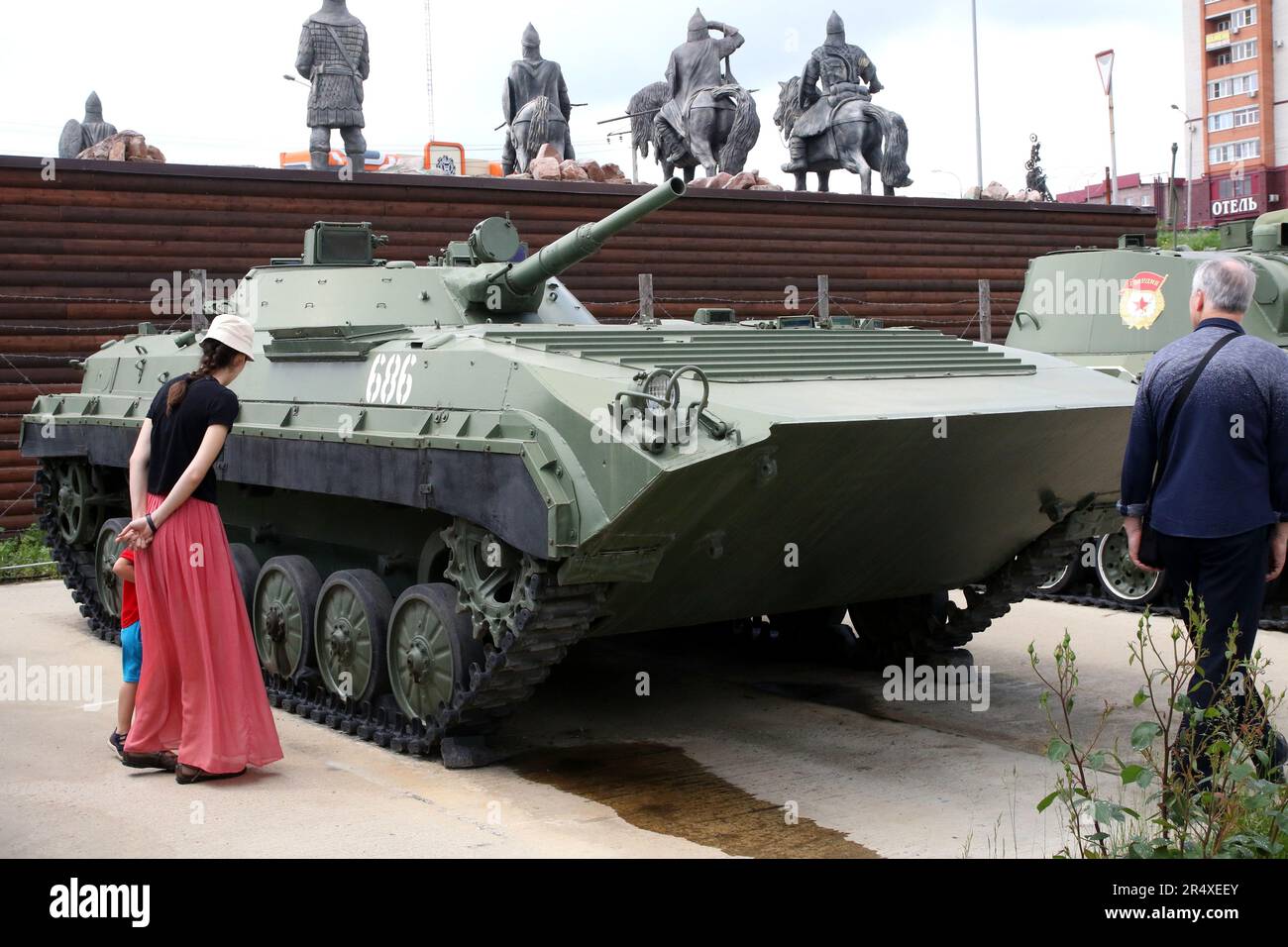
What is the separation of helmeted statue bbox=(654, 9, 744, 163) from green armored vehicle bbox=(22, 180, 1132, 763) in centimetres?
1190

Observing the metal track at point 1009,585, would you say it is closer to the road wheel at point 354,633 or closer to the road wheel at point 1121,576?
the road wheel at point 1121,576

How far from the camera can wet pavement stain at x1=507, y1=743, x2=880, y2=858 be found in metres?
5.56

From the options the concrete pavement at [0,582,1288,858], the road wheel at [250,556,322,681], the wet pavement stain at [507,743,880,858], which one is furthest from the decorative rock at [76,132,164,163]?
the wet pavement stain at [507,743,880,858]

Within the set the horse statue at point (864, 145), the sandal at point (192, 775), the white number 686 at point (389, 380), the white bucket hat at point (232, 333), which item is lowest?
the sandal at point (192, 775)

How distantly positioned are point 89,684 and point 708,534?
14.1ft

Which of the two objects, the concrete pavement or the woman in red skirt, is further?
the woman in red skirt

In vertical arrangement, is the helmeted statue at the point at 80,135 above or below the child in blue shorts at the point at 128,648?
above

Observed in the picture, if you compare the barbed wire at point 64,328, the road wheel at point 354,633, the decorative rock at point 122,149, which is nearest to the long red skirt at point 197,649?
the road wheel at point 354,633

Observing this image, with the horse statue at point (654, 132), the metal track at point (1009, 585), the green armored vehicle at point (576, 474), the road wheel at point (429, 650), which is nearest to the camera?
the green armored vehicle at point (576, 474)

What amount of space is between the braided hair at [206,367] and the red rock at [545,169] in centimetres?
1163

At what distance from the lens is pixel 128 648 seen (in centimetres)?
643

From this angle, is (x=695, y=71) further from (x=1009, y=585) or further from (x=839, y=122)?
(x=1009, y=585)

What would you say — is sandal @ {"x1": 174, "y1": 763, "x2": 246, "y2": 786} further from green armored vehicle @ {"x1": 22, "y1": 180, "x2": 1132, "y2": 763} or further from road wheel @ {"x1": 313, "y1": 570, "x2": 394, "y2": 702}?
road wheel @ {"x1": 313, "y1": 570, "x2": 394, "y2": 702}

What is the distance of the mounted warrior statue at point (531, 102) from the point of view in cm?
2012
